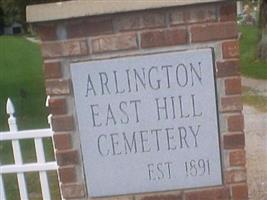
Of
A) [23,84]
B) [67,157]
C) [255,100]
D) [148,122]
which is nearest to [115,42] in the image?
[148,122]

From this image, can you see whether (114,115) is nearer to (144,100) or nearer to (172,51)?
(144,100)

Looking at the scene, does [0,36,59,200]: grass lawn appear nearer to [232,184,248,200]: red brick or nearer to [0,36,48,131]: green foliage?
[0,36,48,131]: green foliage

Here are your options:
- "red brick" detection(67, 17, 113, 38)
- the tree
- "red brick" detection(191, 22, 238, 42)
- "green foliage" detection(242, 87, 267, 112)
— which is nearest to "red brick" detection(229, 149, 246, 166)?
"red brick" detection(191, 22, 238, 42)

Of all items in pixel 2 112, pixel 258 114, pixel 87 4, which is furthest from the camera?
pixel 2 112

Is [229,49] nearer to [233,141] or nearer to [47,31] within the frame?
[233,141]

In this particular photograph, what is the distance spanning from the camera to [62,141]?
3.96m

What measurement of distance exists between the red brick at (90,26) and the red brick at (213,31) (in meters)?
0.51

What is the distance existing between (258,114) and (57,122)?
277 inches

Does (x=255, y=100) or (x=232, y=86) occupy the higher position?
(x=232, y=86)

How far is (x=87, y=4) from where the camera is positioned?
3.72 meters

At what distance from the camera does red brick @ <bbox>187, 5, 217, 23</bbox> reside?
3.74m

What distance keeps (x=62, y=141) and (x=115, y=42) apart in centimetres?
70

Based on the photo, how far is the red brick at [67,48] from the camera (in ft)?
12.6

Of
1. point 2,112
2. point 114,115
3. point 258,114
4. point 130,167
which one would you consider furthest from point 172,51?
point 2,112
